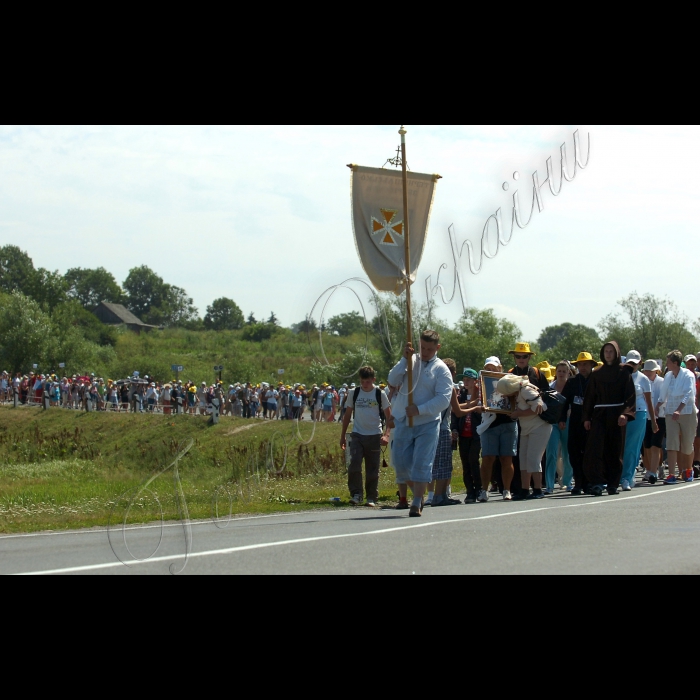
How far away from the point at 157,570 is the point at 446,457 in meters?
7.40

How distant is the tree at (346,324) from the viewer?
1258 centimetres

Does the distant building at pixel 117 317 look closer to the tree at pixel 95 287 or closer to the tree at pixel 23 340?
the tree at pixel 95 287

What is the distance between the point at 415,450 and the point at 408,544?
3.20 metres

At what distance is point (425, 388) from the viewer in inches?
468

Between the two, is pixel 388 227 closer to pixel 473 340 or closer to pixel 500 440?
pixel 500 440

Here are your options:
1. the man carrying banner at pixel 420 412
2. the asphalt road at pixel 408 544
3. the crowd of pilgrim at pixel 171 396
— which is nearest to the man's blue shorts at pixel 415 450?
the man carrying banner at pixel 420 412

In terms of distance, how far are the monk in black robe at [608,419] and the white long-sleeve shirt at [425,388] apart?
395 centimetres

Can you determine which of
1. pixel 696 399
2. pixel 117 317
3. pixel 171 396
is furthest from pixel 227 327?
pixel 696 399

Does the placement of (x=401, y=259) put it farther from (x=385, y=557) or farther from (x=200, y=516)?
(x=385, y=557)

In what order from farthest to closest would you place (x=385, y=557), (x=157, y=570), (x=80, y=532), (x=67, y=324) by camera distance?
(x=67, y=324), (x=80, y=532), (x=385, y=557), (x=157, y=570)

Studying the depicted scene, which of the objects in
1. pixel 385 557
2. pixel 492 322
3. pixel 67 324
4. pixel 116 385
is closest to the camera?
pixel 385 557

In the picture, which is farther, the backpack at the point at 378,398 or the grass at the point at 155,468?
the grass at the point at 155,468

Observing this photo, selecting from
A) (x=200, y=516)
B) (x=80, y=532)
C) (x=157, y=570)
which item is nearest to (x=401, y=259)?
(x=200, y=516)

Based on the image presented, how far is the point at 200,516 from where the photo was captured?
13.4 m
